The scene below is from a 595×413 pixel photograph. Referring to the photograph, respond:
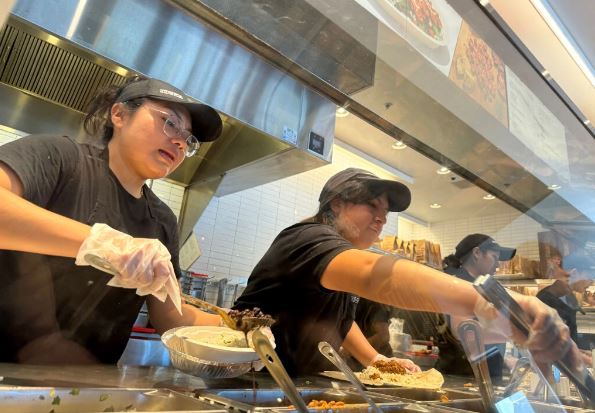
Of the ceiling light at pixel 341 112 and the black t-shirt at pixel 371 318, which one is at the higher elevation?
the ceiling light at pixel 341 112

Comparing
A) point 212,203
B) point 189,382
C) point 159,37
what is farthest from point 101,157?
point 212,203

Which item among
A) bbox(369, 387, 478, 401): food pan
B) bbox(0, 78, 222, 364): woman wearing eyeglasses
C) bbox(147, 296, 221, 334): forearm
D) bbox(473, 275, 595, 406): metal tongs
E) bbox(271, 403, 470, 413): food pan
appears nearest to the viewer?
bbox(473, 275, 595, 406): metal tongs

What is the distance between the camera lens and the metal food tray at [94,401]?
58 cm

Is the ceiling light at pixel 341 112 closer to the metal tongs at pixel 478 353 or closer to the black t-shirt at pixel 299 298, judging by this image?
the black t-shirt at pixel 299 298

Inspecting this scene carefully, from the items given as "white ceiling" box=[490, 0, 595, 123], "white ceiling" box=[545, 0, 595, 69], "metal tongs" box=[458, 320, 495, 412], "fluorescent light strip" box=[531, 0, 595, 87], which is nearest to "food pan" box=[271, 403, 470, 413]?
"metal tongs" box=[458, 320, 495, 412]

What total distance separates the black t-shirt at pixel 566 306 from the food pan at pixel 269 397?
1.37 feet

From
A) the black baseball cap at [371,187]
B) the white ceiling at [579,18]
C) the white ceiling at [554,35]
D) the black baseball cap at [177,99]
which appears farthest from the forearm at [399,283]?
the white ceiling at [579,18]

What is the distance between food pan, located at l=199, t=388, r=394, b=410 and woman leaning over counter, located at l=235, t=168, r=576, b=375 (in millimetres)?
227

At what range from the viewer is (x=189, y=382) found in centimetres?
86

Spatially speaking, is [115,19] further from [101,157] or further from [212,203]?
[212,203]

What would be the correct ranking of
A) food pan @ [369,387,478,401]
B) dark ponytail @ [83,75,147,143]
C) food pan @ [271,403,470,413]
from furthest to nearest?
dark ponytail @ [83,75,147,143] < food pan @ [369,387,478,401] < food pan @ [271,403,470,413]

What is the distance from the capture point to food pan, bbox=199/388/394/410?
2.35ft

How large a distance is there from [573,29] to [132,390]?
2706 millimetres

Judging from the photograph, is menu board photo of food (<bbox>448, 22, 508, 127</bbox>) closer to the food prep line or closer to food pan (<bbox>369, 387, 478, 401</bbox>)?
the food prep line
